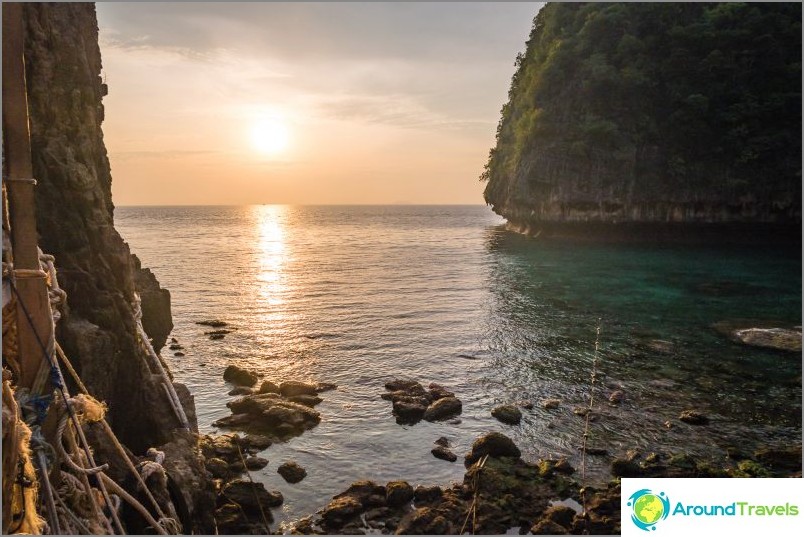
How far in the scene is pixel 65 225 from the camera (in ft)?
34.1

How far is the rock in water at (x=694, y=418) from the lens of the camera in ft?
57.1

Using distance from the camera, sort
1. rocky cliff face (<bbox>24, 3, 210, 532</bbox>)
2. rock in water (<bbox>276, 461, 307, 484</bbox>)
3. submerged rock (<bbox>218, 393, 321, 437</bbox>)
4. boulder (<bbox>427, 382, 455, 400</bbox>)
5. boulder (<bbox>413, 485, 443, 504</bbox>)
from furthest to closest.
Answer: boulder (<bbox>427, 382, 455, 400</bbox>), submerged rock (<bbox>218, 393, 321, 437</bbox>), rock in water (<bbox>276, 461, 307, 484</bbox>), boulder (<bbox>413, 485, 443, 504</bbox>), rocky cliff face (<bbox>24, 3, 210, 532</bbox>)

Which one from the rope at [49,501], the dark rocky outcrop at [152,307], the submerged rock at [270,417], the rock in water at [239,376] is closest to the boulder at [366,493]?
the submerged rock at [270,417]

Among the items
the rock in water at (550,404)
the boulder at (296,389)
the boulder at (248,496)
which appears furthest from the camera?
the boulder at (296,389)

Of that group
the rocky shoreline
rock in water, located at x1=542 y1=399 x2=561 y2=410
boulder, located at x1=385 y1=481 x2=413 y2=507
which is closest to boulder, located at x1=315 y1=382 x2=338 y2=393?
the rocky shoreline

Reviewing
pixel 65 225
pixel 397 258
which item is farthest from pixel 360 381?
pixel 397 258

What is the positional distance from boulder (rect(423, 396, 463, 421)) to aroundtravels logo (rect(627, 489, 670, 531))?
10.8 meters

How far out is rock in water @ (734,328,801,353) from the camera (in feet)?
82.7

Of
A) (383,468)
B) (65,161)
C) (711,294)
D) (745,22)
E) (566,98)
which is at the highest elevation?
(745,22)

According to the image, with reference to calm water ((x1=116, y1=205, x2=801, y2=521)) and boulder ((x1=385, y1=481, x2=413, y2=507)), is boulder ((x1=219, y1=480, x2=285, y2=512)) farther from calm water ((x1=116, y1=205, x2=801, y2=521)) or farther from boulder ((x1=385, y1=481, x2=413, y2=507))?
boulder ((x1=385, y1=481, x2=413, y2=507))

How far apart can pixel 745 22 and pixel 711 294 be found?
43752mm

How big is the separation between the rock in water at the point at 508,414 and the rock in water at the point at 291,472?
274 inches

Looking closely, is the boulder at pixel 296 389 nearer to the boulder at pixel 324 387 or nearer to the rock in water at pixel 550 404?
the boulder at pixel 324 387

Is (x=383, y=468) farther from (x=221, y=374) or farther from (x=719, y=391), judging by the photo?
(x=719, y=391)
